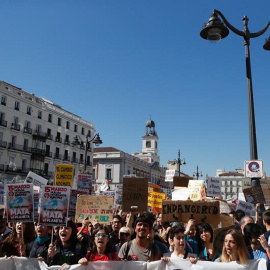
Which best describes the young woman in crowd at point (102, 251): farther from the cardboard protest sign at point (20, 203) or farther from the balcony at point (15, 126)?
the balcony at point (15, 126)

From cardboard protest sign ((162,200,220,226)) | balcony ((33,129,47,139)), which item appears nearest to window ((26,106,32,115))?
balcony ((33,129,47,139))

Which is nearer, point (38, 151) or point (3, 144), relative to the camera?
point (3, 144)

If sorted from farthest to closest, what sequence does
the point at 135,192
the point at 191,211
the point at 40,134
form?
1. the point at 40,134
2. the point at 135,192
3. the point at 191,211

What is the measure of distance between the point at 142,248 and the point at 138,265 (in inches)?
12.2

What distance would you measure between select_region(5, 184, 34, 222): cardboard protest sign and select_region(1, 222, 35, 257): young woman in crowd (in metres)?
0.13

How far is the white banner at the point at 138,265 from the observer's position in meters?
3.90

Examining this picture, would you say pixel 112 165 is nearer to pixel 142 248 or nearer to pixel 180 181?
pixel 180 181

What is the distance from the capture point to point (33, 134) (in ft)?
159

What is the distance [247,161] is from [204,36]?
9.98 ft

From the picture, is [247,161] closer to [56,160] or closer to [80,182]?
[80,182]

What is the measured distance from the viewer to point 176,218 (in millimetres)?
7184

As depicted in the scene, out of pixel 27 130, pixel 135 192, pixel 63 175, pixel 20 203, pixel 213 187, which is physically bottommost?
pixel 20 203

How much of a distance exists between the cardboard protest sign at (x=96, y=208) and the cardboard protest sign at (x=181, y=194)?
3.19 meters

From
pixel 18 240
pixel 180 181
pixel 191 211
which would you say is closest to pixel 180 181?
pixel 180 181
